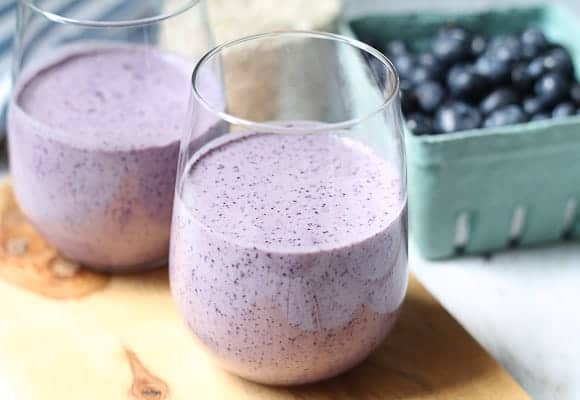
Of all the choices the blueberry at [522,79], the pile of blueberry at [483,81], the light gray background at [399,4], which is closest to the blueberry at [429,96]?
the pile of blueberry at [483,81]

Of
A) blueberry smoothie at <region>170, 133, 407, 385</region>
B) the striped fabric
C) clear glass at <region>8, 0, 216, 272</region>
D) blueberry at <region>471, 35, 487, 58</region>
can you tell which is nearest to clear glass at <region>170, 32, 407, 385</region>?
blueberry smoothie at <region>170, 133, 407, 385</region>

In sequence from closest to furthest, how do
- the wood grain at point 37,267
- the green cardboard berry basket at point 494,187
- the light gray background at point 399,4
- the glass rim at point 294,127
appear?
the glass rim at point 294,127 < the wood grain at point 37,267 < the green cardboard berry basket at point 494,187 < the light gray background at point 399,4

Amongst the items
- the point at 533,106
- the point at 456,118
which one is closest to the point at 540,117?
the point at 533,106

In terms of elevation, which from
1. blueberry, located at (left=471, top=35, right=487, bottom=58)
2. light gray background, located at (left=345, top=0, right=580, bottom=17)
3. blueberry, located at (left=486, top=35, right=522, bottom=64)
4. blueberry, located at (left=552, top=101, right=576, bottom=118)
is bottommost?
light gray background, located at (left=345, top=0, right=580, bottom=17)

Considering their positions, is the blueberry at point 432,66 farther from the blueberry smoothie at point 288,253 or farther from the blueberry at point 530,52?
the blueberry smoothie at point 288,253

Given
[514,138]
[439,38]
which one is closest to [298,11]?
[439,38]

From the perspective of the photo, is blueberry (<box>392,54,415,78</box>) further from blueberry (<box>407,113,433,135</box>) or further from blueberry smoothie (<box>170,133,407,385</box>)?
blueberry smoothie (<box>170,133,407,385</box>)

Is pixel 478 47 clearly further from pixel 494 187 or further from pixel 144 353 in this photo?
pixel 144 353
